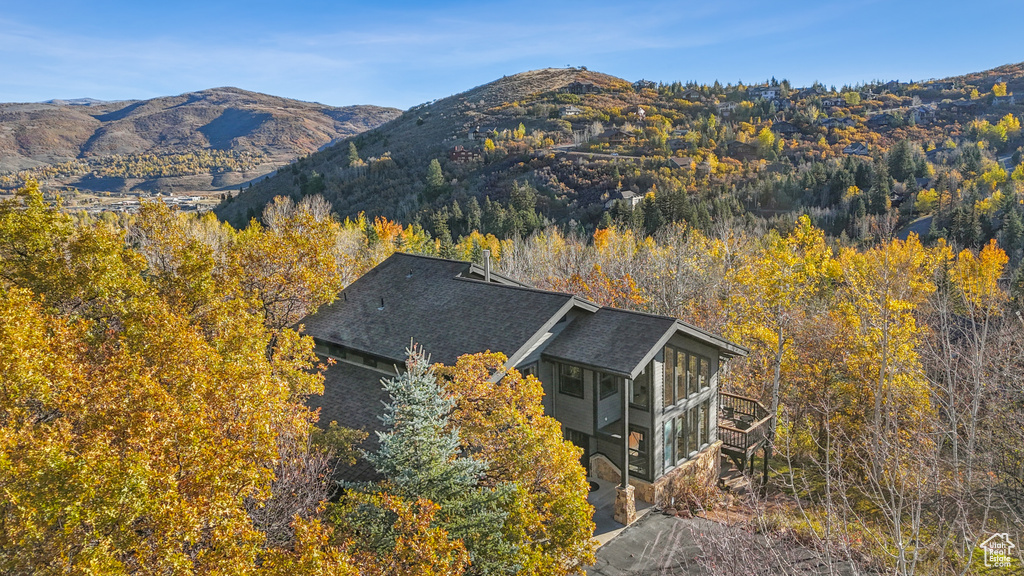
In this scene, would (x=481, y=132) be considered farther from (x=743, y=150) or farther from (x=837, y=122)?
(x=837, y=122)

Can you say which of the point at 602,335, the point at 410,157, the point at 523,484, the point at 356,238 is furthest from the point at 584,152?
the point at 523,484

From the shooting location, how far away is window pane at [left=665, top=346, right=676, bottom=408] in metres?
19.9

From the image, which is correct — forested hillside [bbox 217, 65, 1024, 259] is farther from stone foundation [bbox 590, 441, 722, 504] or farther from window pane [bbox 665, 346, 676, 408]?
window pane [bbox 665, 346, 676, 408]

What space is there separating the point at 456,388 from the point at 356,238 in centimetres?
4465

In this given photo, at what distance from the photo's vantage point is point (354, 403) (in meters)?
19.0

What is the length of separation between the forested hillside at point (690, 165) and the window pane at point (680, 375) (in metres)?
43.2

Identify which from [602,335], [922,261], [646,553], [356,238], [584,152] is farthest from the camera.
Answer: [584,152]

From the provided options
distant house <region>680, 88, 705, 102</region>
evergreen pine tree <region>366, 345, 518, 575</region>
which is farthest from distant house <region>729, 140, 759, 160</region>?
evergreen pine tree <region>366, 345, 518, 575</region>

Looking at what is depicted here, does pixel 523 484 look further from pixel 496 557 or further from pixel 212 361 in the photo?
pixel 212 361

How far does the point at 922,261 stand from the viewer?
4397cm

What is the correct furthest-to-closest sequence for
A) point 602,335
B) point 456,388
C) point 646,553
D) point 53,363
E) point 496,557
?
point 602,335
point 646,553
point 456,388
point 496,557
point 53,363

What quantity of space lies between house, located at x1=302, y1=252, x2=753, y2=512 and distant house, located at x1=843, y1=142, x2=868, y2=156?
12193cm

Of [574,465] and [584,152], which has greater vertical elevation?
[584,152]

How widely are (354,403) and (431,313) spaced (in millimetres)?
4218
